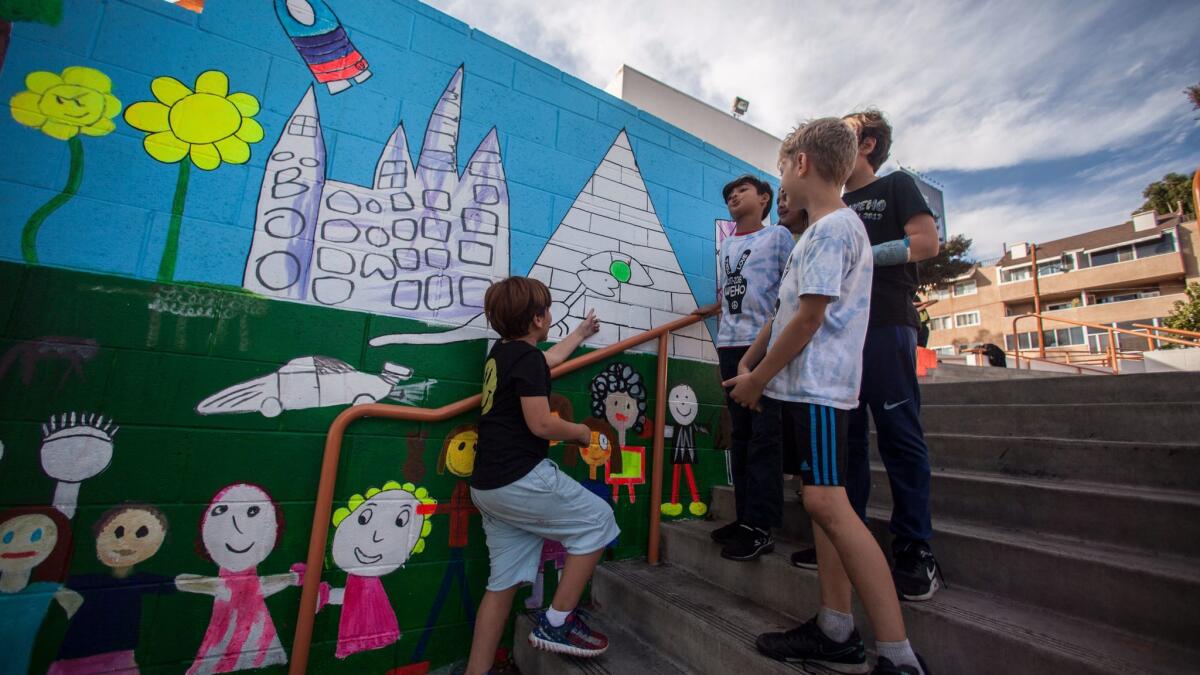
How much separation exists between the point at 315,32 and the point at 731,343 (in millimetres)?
2166

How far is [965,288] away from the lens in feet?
85.6

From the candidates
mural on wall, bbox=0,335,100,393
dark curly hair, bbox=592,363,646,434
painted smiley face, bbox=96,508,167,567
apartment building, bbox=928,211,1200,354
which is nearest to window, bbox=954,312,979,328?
apartment building, bbox=928,211,1200,354

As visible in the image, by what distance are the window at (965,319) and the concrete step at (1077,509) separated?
29730mm

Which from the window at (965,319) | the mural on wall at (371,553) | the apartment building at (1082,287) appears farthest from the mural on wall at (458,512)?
the window at (965,319)

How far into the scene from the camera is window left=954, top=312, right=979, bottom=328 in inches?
982

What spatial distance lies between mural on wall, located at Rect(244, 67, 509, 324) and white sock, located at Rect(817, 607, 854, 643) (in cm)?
160

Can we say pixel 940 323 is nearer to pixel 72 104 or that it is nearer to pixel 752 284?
pixel 752 284

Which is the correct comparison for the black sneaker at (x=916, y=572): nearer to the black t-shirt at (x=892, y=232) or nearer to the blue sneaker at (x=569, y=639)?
the black t-shirt at (x=892, y=232)

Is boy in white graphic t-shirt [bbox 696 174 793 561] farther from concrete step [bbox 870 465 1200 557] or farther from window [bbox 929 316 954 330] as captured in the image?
window [bbox 929 316 954 330]

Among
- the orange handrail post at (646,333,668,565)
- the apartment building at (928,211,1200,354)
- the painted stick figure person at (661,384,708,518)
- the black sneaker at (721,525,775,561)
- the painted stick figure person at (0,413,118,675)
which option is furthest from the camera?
the apartment building at (928,211,1200,354)

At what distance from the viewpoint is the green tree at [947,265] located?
13773mm

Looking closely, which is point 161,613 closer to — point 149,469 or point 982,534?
point 149,469

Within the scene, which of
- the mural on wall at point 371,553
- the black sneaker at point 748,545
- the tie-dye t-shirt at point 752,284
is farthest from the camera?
the tie-dye t-shirt at point 752,284

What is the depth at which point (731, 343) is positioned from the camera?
2.10 meters
